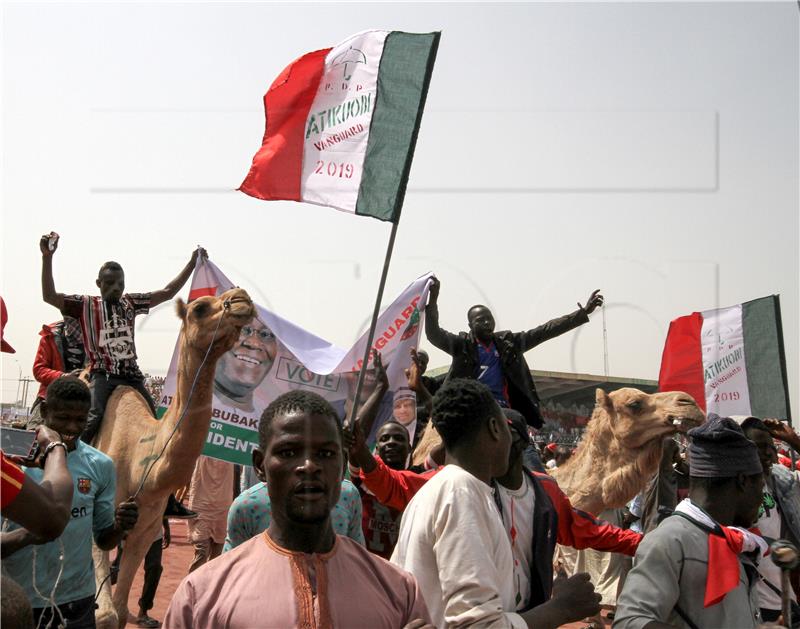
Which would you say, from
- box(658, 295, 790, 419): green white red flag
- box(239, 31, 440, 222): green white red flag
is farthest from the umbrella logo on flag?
box(658, 295, 790, 419): green white red flag

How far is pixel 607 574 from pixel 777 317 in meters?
3.65

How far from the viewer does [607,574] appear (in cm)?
1123

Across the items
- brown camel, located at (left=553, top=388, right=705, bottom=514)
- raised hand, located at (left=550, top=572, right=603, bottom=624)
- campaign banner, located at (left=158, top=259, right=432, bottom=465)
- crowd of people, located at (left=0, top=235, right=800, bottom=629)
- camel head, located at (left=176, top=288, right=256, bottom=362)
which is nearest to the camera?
crowd of people, located at (left=0, top=235, right=800, bottom=629)

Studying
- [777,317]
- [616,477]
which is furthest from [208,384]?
[777,317]

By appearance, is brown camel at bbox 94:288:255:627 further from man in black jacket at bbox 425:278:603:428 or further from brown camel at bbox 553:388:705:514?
brown camel at bbox 553:388:705:514

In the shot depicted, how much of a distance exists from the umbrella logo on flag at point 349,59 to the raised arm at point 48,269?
272cm

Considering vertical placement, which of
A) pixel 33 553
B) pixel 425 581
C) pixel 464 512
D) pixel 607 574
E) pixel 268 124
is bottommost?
pixel 607 574

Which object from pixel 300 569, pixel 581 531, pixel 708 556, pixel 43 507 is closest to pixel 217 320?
pixel 581 531

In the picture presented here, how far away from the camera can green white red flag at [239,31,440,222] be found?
651 cm

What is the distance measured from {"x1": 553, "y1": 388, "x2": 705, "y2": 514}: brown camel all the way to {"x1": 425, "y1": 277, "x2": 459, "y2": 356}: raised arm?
1.75 m

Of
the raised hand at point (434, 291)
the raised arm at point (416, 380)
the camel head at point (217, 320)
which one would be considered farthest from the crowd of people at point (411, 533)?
the raised hand at point (434, 291)

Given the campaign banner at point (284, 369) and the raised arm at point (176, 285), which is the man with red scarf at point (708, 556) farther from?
the raised arm at point (176, 285)

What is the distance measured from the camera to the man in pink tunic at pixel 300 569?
2.30 meters

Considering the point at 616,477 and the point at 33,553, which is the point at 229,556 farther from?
the point at 616,477
